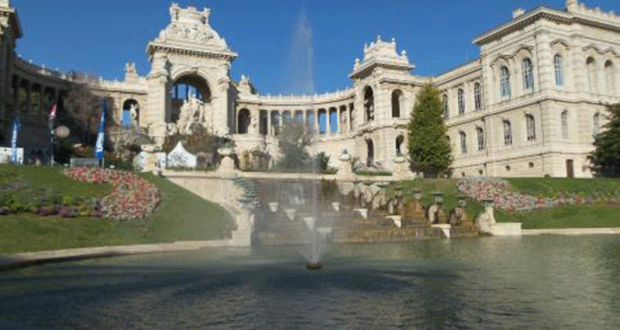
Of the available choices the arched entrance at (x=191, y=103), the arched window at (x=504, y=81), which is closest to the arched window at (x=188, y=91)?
the arched entrance at (x=191, y=103)

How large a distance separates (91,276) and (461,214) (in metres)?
22.0

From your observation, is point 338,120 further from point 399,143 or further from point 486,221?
point 486,221

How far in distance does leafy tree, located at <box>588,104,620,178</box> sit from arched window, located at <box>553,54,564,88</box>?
538cm

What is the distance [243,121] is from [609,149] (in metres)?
55.0

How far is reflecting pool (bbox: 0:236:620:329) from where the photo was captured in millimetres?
8461

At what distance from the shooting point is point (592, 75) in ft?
189

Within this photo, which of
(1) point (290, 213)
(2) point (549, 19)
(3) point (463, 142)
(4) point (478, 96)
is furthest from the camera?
(3) point (463, 142)

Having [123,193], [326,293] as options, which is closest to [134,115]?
[123,193]

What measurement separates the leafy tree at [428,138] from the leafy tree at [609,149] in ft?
48.0

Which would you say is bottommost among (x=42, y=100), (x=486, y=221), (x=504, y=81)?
(x=486, y=221)

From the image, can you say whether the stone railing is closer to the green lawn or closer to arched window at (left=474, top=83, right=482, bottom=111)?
the green lawn

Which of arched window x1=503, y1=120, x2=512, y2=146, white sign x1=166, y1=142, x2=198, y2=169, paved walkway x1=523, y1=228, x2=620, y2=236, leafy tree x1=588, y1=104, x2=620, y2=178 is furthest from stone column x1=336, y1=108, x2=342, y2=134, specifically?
paved walkway x1=523, y1=228, x2=620, y2=236

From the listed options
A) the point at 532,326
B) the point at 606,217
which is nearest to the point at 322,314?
the point at 532,326

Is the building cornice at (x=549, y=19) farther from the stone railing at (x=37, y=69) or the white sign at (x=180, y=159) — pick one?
the stone railing at (x=37, y=69)
